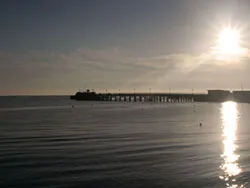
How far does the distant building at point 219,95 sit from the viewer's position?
7539 inches

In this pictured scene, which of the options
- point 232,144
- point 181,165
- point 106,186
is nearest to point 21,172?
point 106,186

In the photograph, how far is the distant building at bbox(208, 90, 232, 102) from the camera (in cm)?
19150

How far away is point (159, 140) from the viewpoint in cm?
3481

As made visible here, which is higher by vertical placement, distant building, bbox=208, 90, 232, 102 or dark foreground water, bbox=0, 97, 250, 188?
distant building, bbox=208, 90, 232, 102

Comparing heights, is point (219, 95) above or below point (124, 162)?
above

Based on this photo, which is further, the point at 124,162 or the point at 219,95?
the point at 219,95

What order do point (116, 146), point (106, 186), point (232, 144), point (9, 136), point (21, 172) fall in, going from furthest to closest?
point (9, 136)
point (232, 144)
point (116, 146)
point (21, 172)
point (106, 186)

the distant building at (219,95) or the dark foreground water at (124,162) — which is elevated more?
the distant building at (219,95)

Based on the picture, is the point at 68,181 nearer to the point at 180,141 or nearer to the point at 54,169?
the point at 54,169

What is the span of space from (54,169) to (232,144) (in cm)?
1771

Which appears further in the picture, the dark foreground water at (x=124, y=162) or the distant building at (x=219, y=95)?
the distant building at (x=219, y=95)

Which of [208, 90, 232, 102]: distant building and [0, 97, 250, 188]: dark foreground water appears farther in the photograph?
[208, 90, 232, 102]: distant building

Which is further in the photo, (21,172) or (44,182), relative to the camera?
(21,172)

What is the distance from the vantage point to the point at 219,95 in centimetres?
19225
